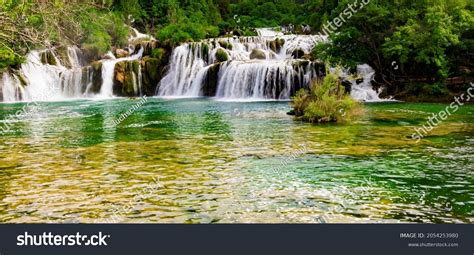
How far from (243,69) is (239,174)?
29.1 meters

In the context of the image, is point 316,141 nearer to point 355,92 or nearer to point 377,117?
point 377,117

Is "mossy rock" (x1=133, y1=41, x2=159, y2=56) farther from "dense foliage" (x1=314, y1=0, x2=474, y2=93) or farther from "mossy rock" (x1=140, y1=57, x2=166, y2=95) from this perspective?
"dense foliage" (x1=314, y1=0, x2=474, y2=93)

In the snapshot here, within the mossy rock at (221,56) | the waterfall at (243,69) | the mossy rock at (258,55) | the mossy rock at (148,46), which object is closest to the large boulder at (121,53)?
the mossy rock at (148,46)

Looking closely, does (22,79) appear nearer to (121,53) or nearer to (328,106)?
(121,53)

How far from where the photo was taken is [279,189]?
9.93m

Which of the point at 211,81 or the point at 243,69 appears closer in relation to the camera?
the point at 243,69

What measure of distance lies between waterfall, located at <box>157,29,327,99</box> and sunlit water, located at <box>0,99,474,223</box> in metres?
18.9

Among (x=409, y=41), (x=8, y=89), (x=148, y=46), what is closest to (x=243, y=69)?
(x=409, y=41)

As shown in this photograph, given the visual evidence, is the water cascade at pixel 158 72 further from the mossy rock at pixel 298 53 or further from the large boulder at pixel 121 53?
the large boulder at pixel 121 53

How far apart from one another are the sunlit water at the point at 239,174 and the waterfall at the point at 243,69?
1888 centimetres

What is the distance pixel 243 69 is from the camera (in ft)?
131

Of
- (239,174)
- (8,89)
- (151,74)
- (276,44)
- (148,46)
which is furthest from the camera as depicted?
(148,46)

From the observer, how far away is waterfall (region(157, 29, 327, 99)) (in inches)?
1506

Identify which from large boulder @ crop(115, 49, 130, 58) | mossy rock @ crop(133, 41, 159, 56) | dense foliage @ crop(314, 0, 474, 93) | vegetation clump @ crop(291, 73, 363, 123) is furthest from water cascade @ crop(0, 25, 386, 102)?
vegetation clump @ crop(291, 73, 363, 123)
